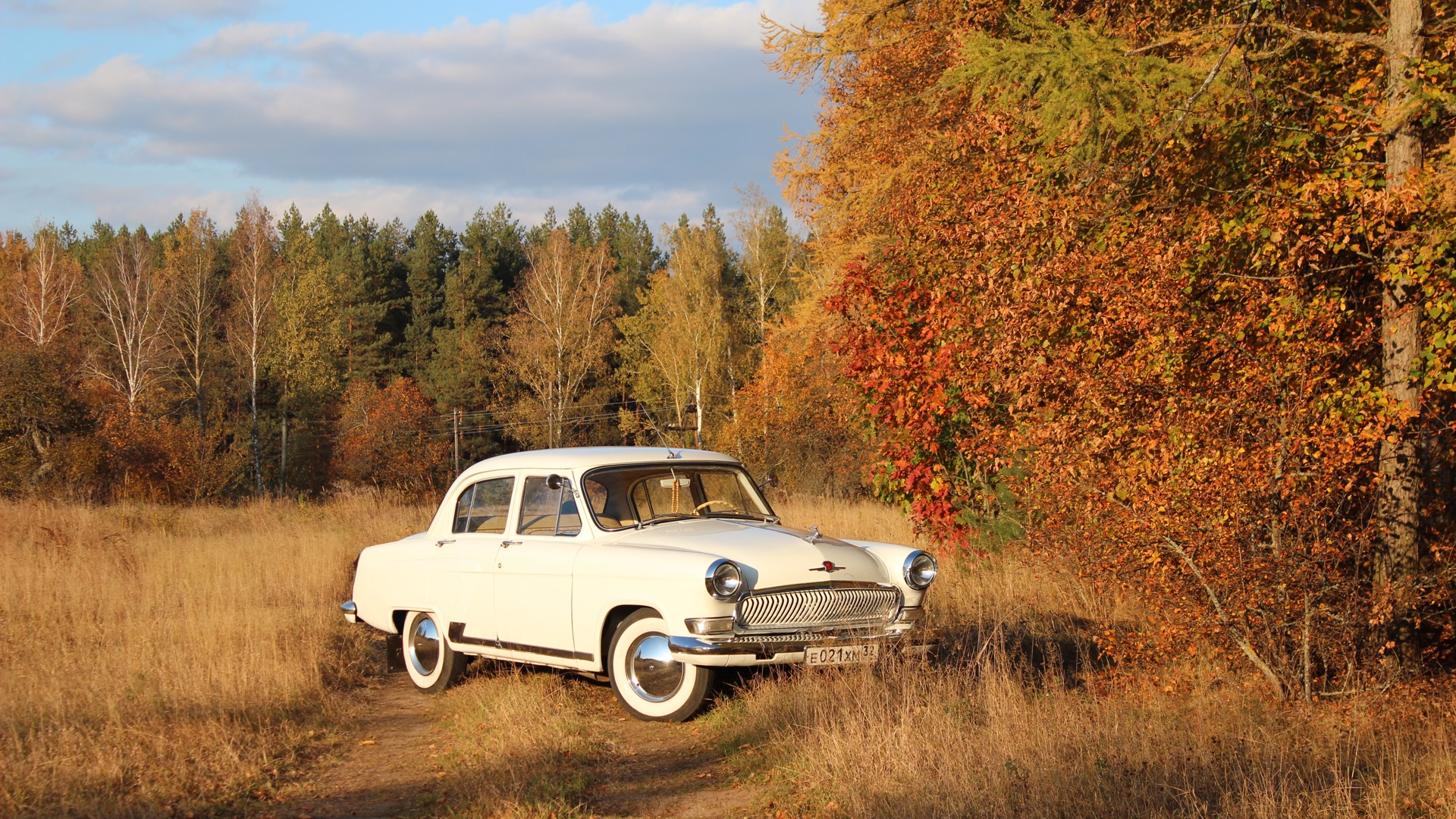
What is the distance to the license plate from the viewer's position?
22.2ft

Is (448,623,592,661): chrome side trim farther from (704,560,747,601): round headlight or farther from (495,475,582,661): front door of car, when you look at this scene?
(704,560,747,601): round headlight

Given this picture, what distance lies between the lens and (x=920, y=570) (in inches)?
299

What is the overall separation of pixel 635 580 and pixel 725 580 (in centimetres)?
66

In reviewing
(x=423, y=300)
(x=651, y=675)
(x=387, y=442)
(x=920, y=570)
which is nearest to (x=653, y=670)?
(x=651, y=675)

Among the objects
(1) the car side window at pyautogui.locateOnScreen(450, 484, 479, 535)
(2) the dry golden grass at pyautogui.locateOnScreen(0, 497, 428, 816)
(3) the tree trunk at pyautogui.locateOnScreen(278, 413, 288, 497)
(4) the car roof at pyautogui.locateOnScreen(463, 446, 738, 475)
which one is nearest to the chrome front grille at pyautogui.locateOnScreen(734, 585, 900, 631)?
(4) the car roof at pyautogui.locateOnScreen(463, 446, 738, 475)

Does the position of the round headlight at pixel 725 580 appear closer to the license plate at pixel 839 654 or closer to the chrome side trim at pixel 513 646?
the license plate at pixel 839 654

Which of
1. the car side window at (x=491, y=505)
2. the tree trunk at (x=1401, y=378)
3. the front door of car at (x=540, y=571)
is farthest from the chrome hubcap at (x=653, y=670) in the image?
the tree trunk at (x=1401, y=378)

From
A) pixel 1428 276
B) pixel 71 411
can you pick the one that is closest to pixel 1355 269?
pixel 1428 276

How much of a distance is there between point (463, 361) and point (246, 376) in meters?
10.8

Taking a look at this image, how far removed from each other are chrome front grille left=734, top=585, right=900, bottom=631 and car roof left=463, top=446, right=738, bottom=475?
1514 mm

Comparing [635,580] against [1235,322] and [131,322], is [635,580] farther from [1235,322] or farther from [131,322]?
[131,322]

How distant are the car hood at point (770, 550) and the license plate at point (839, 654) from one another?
43 cm

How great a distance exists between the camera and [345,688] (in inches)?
353

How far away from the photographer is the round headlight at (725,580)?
6.54 m
